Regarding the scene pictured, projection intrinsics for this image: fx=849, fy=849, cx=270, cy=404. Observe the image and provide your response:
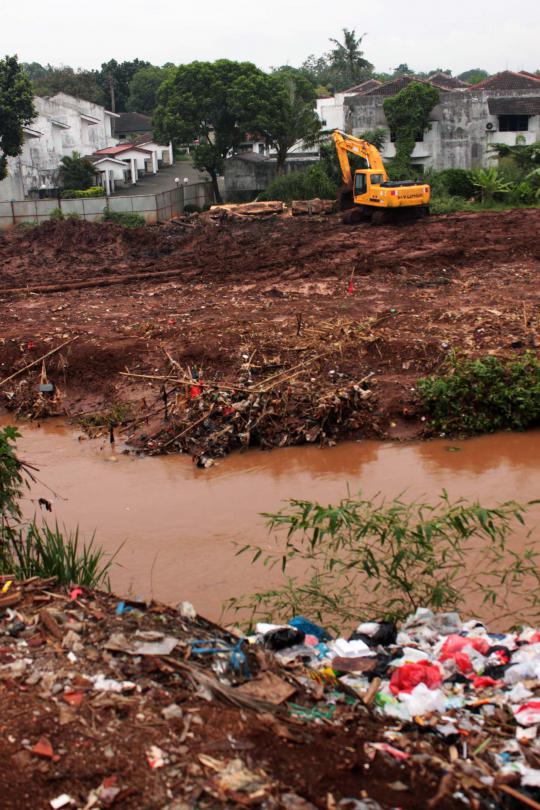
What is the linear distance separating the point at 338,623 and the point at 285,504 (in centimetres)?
→ 326

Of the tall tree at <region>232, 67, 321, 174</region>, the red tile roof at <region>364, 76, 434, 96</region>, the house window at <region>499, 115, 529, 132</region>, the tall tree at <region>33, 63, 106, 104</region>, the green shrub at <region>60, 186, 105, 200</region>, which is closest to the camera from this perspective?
the tall tree at <region>232, 67, 321, 174</region>

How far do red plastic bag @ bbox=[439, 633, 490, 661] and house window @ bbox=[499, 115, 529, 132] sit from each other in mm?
32304

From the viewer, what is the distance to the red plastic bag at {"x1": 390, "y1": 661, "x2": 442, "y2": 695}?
15.6 feet

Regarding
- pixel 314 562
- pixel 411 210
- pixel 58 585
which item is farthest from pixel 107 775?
pixel 411 210

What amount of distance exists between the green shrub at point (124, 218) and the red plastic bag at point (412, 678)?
2544cm

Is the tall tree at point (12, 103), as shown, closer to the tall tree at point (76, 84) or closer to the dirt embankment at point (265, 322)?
the dirt embankment at point (265, 322)

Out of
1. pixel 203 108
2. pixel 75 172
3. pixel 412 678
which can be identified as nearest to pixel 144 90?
pixel 75 172

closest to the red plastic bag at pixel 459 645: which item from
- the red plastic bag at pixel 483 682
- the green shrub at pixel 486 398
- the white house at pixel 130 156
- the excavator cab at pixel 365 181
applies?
the red plastic bag at pixel 483 682

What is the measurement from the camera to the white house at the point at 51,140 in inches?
1415

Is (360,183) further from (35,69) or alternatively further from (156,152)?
(35,69)

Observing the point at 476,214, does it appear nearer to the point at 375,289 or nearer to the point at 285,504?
the point at 375,289

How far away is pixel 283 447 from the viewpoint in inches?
437

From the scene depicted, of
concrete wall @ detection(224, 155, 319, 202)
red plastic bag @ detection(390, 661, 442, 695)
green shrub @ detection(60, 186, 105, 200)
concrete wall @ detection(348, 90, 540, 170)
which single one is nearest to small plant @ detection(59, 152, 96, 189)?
green shrub @ detection(60, 186, 105, 200)

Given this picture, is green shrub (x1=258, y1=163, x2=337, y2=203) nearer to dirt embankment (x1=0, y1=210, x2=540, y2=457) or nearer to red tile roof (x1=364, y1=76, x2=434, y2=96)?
red tile roof (x1=364, y1=76, x2=434, y2=96)
